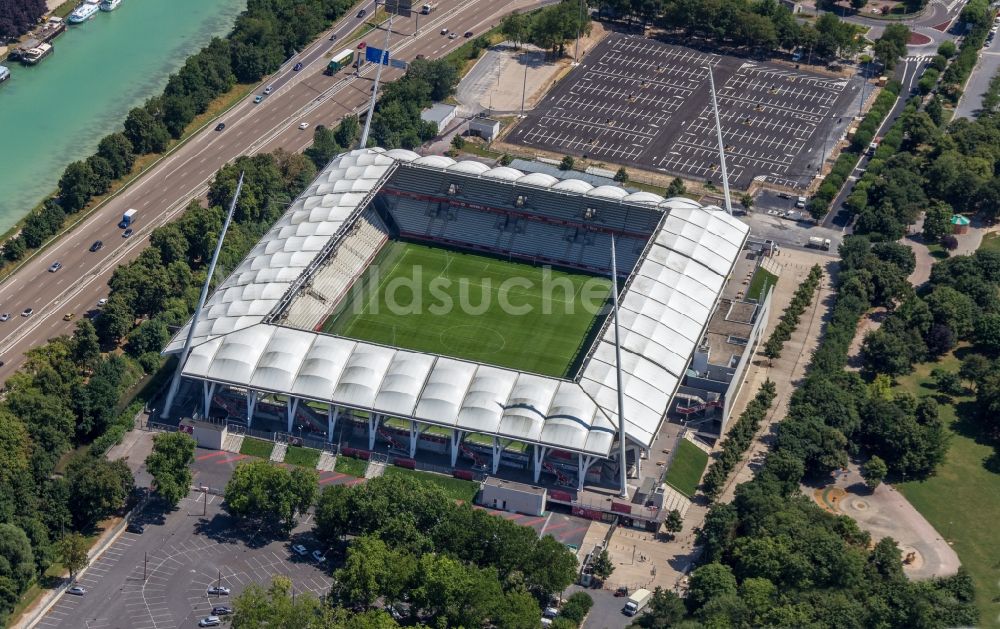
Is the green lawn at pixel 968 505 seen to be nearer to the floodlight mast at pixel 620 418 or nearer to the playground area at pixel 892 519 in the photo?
the playground area at pixel 892 519

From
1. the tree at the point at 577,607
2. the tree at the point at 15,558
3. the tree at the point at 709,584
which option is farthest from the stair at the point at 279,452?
the tree at the point at 709,584

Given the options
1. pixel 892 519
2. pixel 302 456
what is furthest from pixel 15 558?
pixel 892 519

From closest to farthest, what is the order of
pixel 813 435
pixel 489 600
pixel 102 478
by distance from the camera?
pixel 489 600
pixel 102 478
pixel 813 435

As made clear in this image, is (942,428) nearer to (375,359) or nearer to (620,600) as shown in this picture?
(620,600)

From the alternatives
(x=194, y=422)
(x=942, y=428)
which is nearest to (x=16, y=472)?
(x=194, y=422)

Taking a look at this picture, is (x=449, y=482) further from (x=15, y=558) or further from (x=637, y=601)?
(x=15, y=558)

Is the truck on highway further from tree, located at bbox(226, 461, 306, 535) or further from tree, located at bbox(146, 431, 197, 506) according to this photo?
tree, located at bbox(146, 431, 197, 506)

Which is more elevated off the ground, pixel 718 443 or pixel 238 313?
pixel 238 313

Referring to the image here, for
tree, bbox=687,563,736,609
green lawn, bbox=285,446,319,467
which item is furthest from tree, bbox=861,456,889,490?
green lawn, bbox=285,446,319,467
